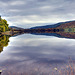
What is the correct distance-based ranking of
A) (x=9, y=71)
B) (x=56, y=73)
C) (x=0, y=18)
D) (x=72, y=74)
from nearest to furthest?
1. (x=72, y=74)
2. (x=56, y=73)
3. (x=9, y=71)
4. (x=0, y=18)

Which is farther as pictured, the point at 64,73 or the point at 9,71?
the point at 9,71

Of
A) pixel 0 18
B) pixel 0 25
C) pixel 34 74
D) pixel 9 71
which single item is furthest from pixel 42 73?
pixel 0 18

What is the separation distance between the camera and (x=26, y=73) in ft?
43.7

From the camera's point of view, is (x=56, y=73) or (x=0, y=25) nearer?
(x=56, y=73)

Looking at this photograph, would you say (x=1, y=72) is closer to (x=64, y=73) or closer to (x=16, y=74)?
(x=16, y=74)

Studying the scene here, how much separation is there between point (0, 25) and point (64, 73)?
11934 centimetres

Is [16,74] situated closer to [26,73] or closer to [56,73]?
[26,73]

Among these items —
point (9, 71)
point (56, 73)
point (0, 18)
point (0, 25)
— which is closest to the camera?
point (56, 73)

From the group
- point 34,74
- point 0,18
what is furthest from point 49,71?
point 0,18

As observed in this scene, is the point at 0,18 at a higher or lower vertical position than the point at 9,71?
higher

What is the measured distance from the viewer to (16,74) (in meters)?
13.0

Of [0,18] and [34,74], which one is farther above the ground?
[0,18]

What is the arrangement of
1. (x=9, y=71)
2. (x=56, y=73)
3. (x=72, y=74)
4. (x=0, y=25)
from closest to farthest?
(x=72, y=74)
(x=56, y=73)
(x=9, y=71)
(x=0, y=25)

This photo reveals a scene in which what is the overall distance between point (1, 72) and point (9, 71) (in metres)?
0.85
